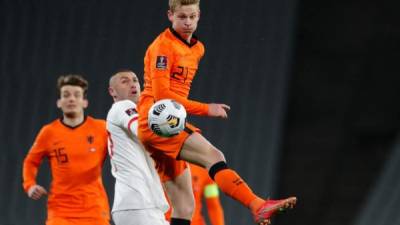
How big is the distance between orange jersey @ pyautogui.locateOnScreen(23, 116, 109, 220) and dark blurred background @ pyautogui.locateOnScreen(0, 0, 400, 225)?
10.5ft

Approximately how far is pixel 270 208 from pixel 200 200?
127 inches

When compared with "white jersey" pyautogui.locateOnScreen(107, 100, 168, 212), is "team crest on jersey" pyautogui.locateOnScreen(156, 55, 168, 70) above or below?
above

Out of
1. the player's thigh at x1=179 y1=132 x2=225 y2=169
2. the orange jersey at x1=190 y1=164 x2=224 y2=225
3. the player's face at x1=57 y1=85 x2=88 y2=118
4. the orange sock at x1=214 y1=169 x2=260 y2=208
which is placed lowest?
the orange jersey at x1=190 y1=164 x2=224 y2=225

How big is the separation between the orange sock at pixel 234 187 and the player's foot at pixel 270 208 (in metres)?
0.14

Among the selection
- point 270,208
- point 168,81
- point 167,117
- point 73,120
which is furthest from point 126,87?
point 270,208

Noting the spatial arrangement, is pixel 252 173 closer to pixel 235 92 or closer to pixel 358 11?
pixel 235 92

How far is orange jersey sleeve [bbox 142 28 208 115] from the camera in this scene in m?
4.09

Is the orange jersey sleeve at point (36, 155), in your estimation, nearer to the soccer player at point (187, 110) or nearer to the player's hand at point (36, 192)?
the player's hand at point (36, 192)

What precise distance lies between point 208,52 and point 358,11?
2.28 meters

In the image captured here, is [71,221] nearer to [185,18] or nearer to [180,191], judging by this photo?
[180,191]

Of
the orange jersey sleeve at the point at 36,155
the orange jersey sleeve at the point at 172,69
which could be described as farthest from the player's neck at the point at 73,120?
the orange jersey sleeve at the point at 172,69

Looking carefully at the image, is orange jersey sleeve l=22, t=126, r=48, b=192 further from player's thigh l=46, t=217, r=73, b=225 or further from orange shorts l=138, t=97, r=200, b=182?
orange shorts l=138, t=97, r=200, b=182

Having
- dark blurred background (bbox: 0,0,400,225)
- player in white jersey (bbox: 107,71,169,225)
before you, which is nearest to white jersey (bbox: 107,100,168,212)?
player in white jersey (bbox: 107,71,169,225)

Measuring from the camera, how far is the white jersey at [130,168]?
4523 mm
